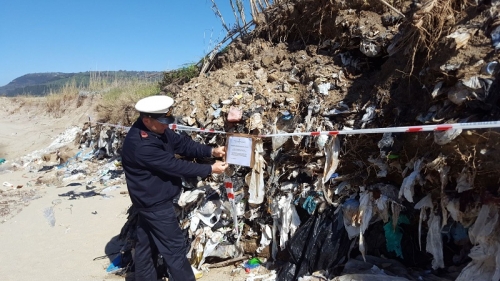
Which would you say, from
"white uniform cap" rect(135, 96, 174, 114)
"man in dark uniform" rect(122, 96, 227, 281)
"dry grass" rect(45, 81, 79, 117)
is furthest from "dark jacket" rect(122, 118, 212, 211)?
"dry grass" rect(45, 81, 79, 117)

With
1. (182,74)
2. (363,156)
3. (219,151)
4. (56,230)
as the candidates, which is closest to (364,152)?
(363,156)

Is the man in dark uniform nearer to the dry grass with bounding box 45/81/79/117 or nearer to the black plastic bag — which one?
the black plastic bag

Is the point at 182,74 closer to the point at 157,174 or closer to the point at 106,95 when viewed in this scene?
the point at 157,174

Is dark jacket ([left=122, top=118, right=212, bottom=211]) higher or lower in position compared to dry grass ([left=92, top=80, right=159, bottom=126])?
lower

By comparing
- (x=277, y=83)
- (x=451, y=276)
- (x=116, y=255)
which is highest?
(x=277, y=83)

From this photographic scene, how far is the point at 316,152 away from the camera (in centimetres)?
347

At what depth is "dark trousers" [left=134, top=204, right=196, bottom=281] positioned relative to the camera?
3.18 meters

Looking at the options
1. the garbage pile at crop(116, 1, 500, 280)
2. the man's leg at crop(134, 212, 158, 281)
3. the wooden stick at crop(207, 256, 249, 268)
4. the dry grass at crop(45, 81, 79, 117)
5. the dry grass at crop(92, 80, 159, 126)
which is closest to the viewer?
the garbage pile at crop(116, 1, 500, 280)

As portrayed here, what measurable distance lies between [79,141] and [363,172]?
987 cm

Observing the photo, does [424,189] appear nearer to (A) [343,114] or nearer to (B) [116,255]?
(A) [343,114]

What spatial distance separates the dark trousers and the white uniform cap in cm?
83

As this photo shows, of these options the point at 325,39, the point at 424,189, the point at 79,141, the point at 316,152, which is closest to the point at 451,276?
the point at 424,189

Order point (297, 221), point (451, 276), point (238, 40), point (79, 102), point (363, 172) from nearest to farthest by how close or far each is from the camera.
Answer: point (451, 276), point (363, 172), point (297, 221), point (238, 40), point (79, 102)

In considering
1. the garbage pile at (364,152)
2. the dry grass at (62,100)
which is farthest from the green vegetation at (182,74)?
the dry grass at (62,100)
